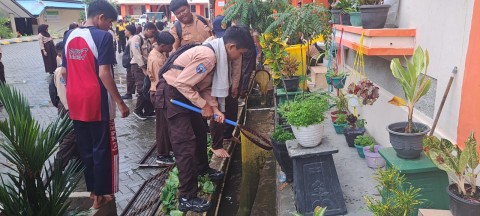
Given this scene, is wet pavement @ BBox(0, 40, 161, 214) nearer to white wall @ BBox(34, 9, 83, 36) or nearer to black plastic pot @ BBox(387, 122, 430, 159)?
black plastic pot @ BBox(387, 122, 430, 159)

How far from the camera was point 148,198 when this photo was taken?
4273 millimetres

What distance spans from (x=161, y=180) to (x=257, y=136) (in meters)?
1.33

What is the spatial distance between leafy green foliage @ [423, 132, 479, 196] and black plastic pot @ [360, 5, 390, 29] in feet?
5.45

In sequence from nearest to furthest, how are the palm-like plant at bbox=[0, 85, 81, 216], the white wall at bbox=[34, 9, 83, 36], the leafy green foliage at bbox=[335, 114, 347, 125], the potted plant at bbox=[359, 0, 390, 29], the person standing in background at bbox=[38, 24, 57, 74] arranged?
the palm-like plant at bbox=[0, 85, 81, 216], the potted plant at bbox=[359, 0, 390, 29], the leafy green foliage at bbox=[335, 114, 347, 125], the person standing in background at bbox=[38, 24, 57, 74], the white wall at bbox=[34, 9, 83, 36]

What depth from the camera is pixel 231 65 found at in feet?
13.0

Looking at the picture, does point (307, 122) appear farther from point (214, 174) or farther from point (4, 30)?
point (4, 30)

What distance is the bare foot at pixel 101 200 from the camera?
3.38 metres

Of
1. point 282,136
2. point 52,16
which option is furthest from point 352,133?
point 52,16

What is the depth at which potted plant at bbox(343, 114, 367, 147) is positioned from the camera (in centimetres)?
440

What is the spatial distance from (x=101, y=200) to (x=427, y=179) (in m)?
2.74

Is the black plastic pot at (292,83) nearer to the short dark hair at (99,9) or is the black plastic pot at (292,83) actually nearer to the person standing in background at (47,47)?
the short dark hair at (99,9)

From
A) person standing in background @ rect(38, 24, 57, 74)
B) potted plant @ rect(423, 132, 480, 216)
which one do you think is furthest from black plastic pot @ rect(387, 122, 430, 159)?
person standing in background @ rect(38, 24, 57, 74)

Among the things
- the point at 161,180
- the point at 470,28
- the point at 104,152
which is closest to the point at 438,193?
the point at 470,28

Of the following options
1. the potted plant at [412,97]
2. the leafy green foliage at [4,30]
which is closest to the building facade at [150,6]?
the leafy green foliage at [4,30]
